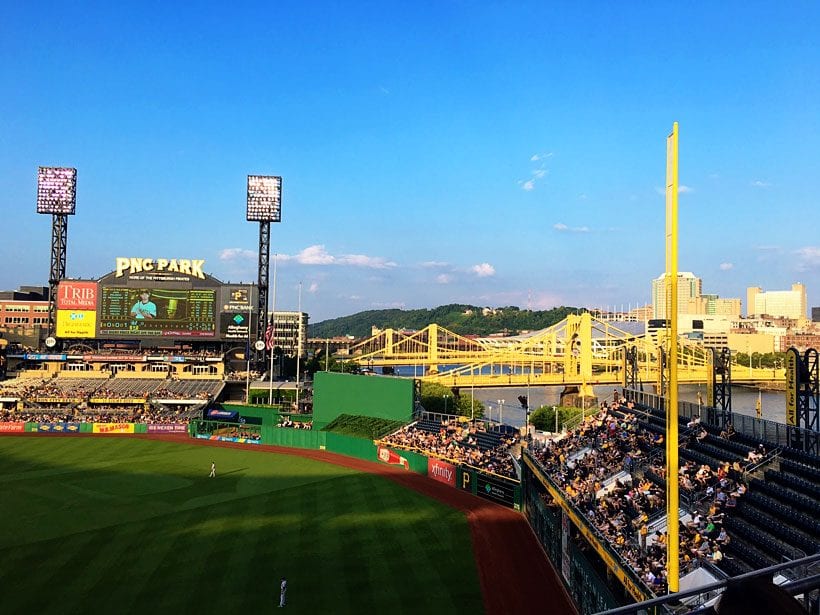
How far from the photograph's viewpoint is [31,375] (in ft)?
236

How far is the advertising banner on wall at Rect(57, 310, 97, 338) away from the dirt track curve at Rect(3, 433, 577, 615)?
4731 cm

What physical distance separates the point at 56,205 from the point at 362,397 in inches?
1898

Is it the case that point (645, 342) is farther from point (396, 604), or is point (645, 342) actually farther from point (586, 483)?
point (396, 604)

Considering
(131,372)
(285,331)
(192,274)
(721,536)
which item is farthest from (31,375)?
(285,331)

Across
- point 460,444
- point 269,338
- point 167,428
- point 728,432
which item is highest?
point 269,338

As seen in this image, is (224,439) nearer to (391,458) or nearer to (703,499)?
(391,458)

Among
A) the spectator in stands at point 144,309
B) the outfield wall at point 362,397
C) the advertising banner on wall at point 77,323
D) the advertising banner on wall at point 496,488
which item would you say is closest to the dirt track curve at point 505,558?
the advertising banner on wall at point 496,488

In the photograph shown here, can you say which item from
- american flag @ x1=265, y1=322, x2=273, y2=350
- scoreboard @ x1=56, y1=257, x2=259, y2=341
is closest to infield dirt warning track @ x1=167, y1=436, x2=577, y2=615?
american flag @ x1=265, y1=322, x2=273, y2=350

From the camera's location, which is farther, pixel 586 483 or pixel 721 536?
pixel 586 483

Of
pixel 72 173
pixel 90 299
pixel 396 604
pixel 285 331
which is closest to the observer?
pixel 396 604

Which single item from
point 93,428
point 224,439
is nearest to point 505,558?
point 224,439

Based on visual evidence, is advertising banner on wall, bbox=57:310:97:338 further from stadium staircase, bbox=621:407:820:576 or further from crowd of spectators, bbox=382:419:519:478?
stadium staircase, bbox=621:407:820:576

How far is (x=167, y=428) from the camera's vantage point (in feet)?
180

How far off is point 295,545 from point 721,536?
14.4 m
